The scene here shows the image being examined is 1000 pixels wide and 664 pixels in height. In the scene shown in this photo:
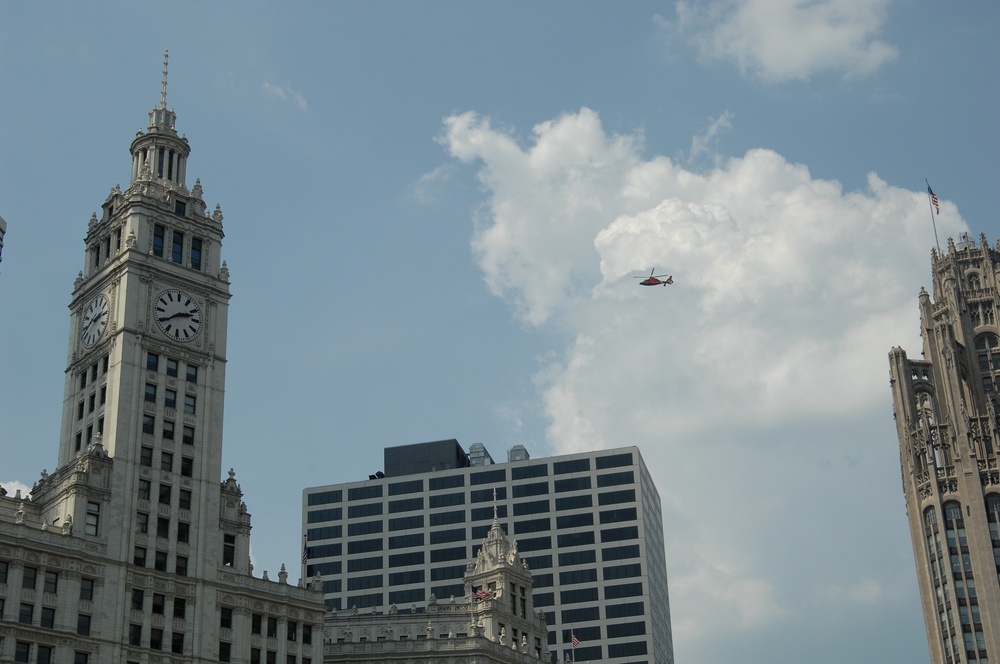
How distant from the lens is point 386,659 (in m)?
144

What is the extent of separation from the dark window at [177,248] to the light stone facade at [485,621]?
4345 cm

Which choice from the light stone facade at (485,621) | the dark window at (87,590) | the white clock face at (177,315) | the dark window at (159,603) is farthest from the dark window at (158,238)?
the light stone facade at (485,621)

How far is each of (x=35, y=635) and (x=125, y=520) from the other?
44.3ft

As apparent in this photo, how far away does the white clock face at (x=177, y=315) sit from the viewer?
132 meters

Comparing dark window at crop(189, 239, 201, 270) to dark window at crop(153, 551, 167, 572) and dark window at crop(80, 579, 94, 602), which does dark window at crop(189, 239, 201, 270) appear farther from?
dark window at crop(80, 579, 94, 602)

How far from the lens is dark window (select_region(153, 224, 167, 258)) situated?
135500mm

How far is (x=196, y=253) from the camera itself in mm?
139125

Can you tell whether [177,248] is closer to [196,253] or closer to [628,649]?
[196,253]

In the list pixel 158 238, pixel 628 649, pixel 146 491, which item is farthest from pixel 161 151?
pixel 628 649

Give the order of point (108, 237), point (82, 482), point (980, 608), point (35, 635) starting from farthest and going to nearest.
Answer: point (980, 608), point (108, 237), point (82, 482), point (35, 635)

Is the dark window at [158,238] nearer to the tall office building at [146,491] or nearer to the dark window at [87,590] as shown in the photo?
the tall office building at [146,491]

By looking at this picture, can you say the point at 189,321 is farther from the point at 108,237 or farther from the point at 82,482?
the point at 82,482

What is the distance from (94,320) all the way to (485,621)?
179 feet

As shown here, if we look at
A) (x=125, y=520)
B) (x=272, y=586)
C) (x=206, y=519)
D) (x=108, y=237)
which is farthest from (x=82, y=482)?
(x=108, y=237)
